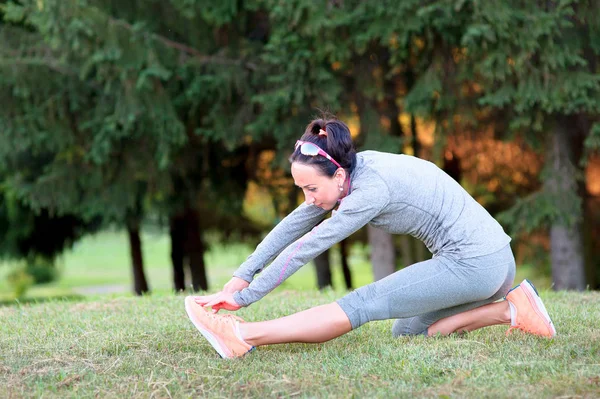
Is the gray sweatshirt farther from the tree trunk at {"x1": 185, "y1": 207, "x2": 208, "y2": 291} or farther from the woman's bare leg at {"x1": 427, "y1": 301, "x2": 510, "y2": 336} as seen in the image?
the tree trunk at {"x1": 185, "y1": 207, "x2": 208, "y2": 291}

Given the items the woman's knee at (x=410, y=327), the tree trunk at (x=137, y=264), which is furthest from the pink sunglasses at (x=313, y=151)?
the tree trunk at (x=137, y=264)

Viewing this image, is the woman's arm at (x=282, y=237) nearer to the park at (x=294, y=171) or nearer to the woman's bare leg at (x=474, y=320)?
the park at (x=294, y=171)

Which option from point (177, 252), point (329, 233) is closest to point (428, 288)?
point (329, 233)

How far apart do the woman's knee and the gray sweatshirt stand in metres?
0.57

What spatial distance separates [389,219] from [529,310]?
1047mm

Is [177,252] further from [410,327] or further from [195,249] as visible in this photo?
[410,327]

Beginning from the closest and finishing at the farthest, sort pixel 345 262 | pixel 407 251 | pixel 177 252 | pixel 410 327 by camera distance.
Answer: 1. pixel 410 327
2. pixel 407 251
3. pixel 177 252
4. pixel 345 262

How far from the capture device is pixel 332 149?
3734 mm

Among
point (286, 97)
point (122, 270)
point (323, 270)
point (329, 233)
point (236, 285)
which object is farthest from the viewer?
point (122, 270)

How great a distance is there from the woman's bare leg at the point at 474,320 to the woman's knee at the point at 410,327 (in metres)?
0.05

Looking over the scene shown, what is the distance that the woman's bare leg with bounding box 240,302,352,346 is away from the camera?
12.5ft

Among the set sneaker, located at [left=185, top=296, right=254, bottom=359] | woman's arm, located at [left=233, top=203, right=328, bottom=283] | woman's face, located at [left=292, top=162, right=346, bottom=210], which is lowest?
sneaker, located at [left=185, top=296, right=254, bottom=359]

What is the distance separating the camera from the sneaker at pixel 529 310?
4.18 metres

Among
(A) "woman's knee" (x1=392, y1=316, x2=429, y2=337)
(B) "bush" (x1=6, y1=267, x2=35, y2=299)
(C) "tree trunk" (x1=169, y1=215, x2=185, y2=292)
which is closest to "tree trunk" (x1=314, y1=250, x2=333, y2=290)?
(C) "tree trunk" (x1=169, y1=215, x2=185, y2=292)
